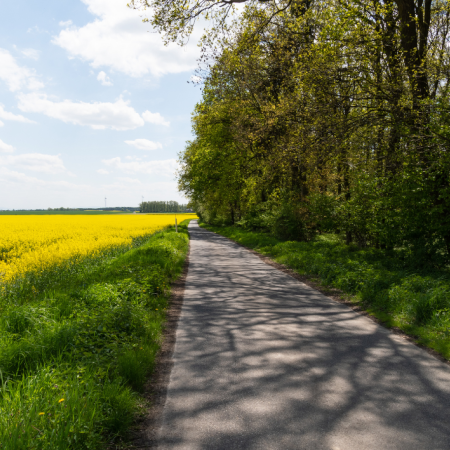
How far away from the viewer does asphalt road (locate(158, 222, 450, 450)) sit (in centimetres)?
296

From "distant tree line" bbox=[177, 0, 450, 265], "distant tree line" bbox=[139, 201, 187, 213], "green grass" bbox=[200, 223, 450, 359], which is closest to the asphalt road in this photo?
"green grass" bbox=[200, 223, 450, 359]

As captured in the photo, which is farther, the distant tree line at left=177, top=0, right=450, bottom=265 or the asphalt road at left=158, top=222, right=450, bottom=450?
the distant tree line at left=177, top=0, right=450, bottom=265

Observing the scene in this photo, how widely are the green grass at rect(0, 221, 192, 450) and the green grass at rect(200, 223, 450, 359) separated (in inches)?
163

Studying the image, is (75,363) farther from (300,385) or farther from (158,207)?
(158,207)

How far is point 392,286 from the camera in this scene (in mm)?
7473

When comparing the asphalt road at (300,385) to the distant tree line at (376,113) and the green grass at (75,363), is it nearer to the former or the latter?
the green grass at (75,363)

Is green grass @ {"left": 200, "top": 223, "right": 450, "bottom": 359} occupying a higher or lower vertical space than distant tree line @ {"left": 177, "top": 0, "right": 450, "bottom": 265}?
lower

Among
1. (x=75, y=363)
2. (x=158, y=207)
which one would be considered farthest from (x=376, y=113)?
(x=158, y=207)

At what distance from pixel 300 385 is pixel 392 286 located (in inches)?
181

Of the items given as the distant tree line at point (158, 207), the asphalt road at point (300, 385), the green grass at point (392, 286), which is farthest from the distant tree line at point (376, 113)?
the distant tree line at point (158, 207)

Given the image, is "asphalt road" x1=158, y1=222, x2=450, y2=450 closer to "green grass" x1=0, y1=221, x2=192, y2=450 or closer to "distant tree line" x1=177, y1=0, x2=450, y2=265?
"green grass" x1=0, y1=221, x2=192, y2=450

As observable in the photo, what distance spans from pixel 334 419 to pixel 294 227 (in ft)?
50.3

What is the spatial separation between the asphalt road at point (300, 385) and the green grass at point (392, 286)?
499 millimetres

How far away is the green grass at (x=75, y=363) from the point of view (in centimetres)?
276
